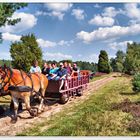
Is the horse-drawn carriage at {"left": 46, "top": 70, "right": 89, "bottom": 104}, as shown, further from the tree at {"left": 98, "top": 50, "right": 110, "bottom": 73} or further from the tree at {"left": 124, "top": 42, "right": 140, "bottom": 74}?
the tree at {"left": 98, "top": 50, "right": 110, "bottom": 73}

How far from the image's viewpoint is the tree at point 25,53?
36.4 meters

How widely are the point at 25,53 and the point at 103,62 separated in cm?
1921

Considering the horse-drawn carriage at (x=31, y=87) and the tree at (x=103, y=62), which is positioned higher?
the tree at (x=103, y=62)

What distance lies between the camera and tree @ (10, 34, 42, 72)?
36375 millimetres

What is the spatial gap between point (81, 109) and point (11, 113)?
9.21 ft

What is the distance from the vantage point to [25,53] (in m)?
38.4

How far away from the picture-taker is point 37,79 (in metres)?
12.7

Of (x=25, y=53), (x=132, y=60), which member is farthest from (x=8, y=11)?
(x=132, y=60)

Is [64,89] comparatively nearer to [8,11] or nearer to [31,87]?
[31,87]

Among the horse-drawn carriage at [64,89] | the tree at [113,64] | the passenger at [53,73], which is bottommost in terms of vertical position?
the horse-drawn carriage at [64,89]

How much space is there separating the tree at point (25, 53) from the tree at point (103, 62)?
15371 mm

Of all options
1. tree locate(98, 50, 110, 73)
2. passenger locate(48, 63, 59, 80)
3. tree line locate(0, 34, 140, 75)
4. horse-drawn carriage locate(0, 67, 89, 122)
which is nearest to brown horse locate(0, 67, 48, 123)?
horse-drawn carriage locate(0, 67, 89, 122)

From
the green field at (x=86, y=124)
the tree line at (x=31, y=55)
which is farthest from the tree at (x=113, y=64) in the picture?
the green field at (x=86, y=124)

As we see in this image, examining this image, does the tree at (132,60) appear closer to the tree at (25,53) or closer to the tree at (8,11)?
the tree at (25,53)
